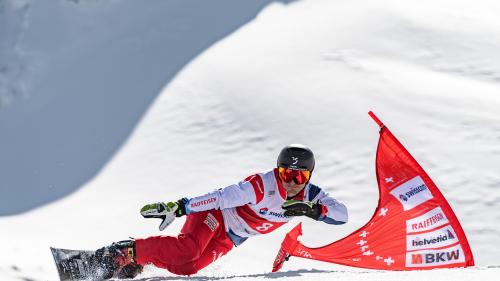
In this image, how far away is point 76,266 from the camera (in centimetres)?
614

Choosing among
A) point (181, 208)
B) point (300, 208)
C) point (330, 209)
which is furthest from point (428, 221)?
point (181, 208)

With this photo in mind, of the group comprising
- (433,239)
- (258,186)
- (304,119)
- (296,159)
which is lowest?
(433,239)

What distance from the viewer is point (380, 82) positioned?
45.3 feet

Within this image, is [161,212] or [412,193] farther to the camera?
[412,193]

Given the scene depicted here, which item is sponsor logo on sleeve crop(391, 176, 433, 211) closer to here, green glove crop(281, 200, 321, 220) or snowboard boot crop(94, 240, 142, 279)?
green glove crop(281, 200, 321, 220)

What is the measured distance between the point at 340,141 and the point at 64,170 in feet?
15.5

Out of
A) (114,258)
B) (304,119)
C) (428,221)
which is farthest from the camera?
(304,119)

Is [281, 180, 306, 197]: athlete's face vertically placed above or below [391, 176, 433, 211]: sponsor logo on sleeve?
above

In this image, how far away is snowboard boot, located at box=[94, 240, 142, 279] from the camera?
623 cm

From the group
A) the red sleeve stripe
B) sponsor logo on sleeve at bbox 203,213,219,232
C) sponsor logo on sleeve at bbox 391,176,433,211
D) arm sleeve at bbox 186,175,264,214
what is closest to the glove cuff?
arm sleeve at bbox 186,175,264,214

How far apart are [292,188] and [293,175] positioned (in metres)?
0.12

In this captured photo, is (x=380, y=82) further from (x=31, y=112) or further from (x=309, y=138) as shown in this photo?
(x=31, y=112)

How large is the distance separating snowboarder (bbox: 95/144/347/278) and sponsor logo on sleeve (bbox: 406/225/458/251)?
0.56 meters

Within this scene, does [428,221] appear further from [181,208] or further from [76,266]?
[76,266]
